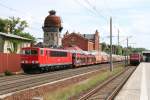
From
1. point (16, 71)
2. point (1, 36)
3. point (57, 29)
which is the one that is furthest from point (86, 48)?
point (16, 71)

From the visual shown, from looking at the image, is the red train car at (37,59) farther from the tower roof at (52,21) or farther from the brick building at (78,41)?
the brick building at (78,41)

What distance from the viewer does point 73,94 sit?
20391 mm

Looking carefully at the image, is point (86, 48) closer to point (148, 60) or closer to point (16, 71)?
point (148, 60)

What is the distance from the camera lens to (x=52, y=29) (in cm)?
10306

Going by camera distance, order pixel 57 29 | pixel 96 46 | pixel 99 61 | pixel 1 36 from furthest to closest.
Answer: pixel 96 46
pixel 57 29
pixel 99 61
pixel 1 36

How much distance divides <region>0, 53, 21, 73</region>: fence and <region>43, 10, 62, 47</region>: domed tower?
55.3m

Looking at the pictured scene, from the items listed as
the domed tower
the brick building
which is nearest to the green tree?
the domed tower

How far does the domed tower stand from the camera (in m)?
102

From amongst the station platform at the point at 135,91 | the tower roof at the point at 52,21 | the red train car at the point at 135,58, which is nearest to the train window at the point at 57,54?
the station platform at the point at 135,91

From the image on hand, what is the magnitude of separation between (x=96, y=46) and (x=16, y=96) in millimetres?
144259

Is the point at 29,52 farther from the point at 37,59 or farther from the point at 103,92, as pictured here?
the point at 103,92

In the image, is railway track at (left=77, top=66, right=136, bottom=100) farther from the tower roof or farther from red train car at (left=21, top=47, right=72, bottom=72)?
the tower roof

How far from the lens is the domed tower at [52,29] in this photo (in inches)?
4035

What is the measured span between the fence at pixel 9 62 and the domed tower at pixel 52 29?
181 ft
